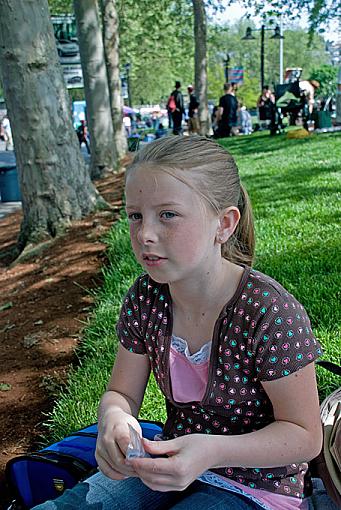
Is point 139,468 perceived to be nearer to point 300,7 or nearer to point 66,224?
point 66,224

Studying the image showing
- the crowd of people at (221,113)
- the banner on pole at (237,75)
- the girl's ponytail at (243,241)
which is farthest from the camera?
the banner on pole at (237,75)

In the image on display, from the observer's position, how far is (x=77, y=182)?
7.17 meters

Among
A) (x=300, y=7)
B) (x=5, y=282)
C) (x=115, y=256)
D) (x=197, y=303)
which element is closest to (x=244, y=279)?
(x=197, y=303)

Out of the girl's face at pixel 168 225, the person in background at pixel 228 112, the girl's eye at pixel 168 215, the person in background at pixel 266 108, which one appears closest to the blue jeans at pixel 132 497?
the girl's face at pixel 168 225

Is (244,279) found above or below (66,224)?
above

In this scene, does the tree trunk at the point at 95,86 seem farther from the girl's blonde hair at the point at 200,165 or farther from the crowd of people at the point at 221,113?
the girl's blonde hair at the point at 200,165

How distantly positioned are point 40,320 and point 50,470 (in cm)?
235

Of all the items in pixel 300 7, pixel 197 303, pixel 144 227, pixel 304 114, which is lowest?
pixel 304 114

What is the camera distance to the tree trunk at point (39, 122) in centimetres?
654

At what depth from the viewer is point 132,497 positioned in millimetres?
1844

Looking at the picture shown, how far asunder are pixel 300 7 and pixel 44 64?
18.8 m

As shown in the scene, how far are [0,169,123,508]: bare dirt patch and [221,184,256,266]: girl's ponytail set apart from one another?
1.39 meters

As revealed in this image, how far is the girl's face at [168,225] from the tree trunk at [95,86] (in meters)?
10.9

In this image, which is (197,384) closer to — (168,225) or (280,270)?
(168,225)
